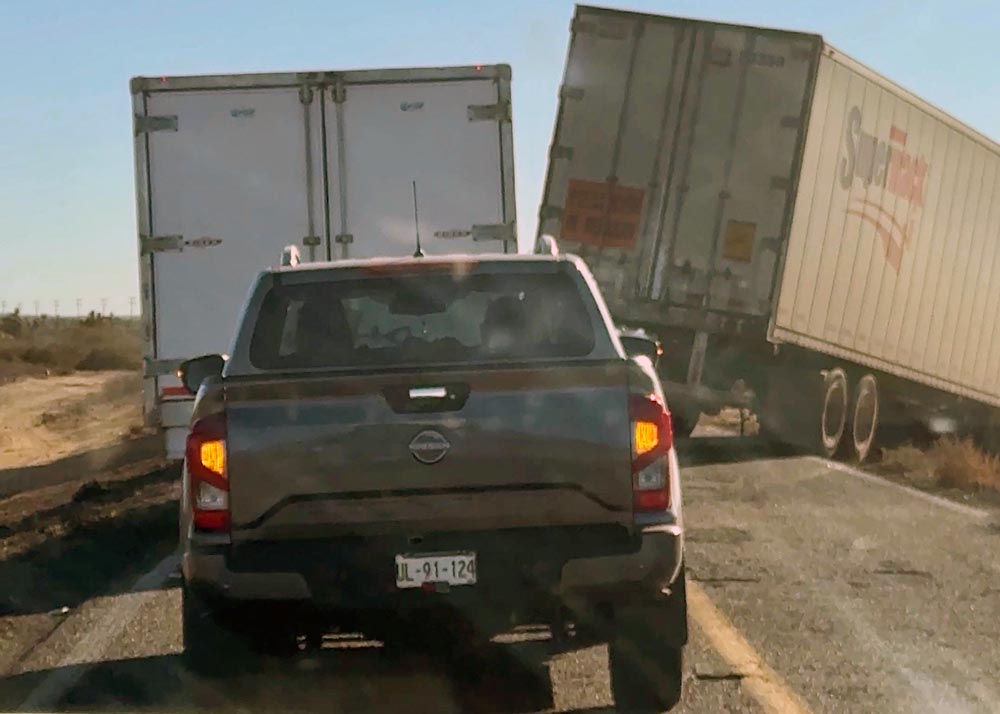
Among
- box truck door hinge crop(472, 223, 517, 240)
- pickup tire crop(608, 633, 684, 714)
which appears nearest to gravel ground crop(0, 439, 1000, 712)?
pickup tire crop(608, 633, 684, 714)

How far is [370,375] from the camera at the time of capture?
545cm

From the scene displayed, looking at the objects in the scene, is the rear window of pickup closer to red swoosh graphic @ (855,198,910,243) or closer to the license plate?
the license plate

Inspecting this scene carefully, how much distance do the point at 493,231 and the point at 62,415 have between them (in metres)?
26.3

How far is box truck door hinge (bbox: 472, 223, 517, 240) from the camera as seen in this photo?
1238cm

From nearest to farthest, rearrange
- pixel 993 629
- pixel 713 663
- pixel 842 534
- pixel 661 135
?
1. pixel 713 663
2. pixel 993 629
3. pixel 842 534
4. pixel 661 135

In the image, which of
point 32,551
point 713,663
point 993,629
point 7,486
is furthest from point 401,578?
point 7,486

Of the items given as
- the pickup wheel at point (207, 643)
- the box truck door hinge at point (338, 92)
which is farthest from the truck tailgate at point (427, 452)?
the box truck door hinge at point (338, 92)

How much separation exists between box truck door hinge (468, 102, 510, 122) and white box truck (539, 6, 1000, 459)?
4.70 metres

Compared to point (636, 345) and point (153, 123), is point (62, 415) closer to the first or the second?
point (153, 123)

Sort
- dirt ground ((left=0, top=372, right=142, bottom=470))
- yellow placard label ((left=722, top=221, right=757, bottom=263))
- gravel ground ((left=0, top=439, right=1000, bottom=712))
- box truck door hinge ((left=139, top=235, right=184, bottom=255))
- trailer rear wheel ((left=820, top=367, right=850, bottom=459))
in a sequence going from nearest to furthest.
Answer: gravel ground ((left=0, top=439, right=1000, bottom=712)), box truck door hinge ((left=139, top=235, right=184, bottom=255)), yellow placard label ((left=722, top=221, right=757, bottom=263)), trailer rear wheel ((left=820, top=367, right=850, bottom=459)), dirt ground ((left=0, top=372, right=142, bottom=470))

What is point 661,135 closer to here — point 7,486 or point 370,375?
point 7,486

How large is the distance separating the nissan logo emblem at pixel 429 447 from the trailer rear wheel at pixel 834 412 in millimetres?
13455

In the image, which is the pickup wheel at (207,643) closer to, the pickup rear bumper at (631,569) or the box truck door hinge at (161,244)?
the pickup rear bumper at (631,569)

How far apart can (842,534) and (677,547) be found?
5.99m
